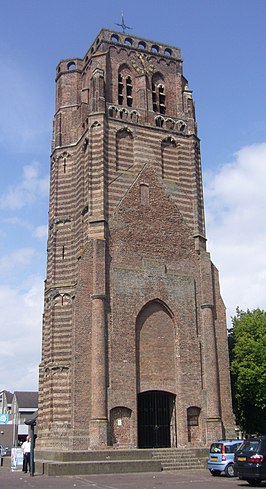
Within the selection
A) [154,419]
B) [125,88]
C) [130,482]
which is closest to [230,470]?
[130,482]

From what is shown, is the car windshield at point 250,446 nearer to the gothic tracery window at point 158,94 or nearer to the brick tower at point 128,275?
the brick tower at point 128,275

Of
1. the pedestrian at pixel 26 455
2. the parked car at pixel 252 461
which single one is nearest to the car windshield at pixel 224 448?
the parked car at pixel 252 461

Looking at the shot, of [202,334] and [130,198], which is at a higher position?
[130,198]

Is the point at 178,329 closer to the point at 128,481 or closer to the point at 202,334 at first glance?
the point at 202,334

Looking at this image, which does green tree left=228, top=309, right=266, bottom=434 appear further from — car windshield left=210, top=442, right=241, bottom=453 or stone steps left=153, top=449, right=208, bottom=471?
car windshield left=210, top=442, right=241, bottom=453

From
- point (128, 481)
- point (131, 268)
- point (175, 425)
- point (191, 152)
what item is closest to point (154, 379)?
point (175, 425)

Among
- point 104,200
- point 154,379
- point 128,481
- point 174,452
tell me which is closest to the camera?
point 128,481

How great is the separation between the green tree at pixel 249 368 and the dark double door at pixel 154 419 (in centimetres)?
629

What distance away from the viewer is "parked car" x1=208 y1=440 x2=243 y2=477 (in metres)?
23.5

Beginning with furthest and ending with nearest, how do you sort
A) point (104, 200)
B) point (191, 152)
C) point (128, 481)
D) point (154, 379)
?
point (191, 152), point (104, 200), point (154, 379), point (128, 481)

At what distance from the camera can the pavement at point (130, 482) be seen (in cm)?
1855

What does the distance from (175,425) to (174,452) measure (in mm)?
2854

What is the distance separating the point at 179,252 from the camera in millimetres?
34906

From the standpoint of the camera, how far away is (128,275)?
107 ft
